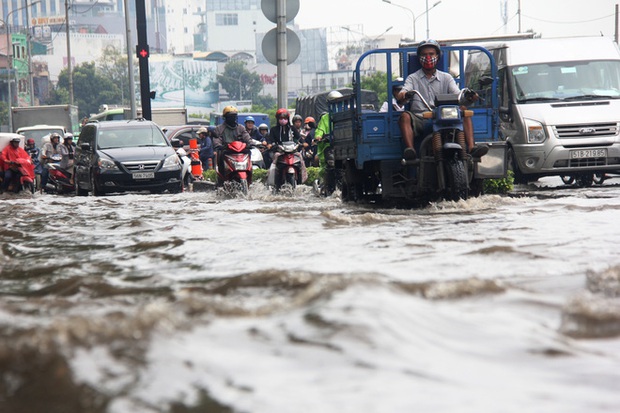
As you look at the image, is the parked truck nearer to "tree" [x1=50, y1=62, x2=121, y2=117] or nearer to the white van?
the white van

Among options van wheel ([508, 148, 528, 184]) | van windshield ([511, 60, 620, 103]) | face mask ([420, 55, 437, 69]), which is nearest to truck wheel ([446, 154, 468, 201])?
face mask ([420, 55, 437, 69])

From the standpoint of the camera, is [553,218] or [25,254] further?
[553,218]

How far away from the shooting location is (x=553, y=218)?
9.76 meters

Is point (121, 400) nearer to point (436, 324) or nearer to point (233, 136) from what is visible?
point (436, 324)

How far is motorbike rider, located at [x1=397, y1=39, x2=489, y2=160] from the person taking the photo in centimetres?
1133

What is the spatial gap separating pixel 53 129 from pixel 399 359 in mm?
35428

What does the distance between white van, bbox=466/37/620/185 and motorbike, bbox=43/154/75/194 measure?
11085 mm

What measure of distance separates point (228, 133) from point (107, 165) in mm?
3623

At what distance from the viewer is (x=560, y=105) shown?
50.8 feet

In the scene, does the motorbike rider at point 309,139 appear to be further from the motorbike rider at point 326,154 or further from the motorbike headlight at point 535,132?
the motorbike headlight at point 535,132

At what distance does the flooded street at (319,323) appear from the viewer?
3.38m

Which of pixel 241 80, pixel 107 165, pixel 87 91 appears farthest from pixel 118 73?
pixel 107 165

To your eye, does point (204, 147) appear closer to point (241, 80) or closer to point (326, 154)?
point (326, 154)

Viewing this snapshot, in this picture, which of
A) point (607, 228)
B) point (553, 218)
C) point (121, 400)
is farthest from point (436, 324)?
point (553, 218)
